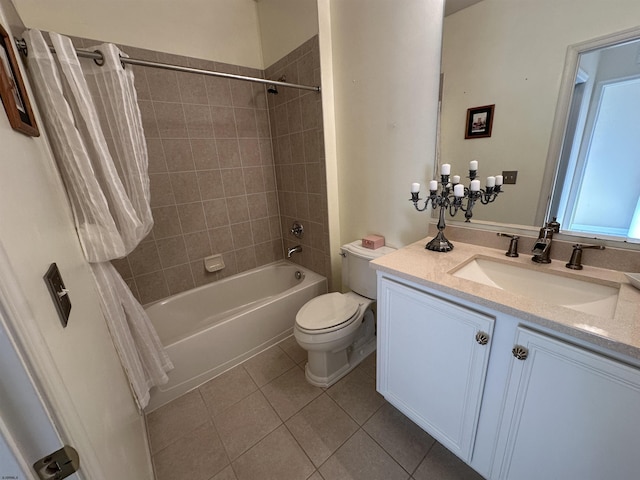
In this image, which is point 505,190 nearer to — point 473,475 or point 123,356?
point 473,475

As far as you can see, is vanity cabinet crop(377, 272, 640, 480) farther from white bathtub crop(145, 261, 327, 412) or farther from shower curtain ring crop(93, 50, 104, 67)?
shower curtain ring crop(93, 50, 104, 67)

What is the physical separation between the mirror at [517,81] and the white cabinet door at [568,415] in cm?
57

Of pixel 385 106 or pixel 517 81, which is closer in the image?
pixel 517 81

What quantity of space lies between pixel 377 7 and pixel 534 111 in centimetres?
99

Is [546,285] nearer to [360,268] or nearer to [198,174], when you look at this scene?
[360,268]

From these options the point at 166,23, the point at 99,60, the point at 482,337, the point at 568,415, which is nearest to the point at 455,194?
the point at 482,337

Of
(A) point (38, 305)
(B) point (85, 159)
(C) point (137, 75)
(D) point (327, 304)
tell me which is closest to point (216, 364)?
(D) point (327, 304)

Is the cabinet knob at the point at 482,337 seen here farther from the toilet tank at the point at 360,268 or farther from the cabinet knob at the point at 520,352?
the toilet tank at the point at 360,268

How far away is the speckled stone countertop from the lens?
0.63 meters

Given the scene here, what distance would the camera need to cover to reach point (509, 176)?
3.66 feet

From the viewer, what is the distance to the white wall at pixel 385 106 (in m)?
1.28

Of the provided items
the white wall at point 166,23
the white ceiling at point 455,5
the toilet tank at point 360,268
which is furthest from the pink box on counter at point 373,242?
the white wall at point 166,23

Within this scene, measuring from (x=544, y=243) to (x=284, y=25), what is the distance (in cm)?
209

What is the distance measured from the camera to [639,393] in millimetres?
597
